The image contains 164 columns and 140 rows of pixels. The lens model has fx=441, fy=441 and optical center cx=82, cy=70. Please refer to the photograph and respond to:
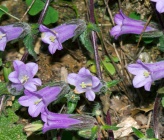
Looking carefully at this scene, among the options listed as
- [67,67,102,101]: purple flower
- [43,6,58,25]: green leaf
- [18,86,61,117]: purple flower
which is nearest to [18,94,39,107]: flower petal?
[18,86,61,117]: purple flower

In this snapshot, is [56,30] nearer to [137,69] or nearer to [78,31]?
[78,31]

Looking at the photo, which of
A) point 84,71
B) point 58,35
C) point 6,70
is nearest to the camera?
→ point 84,71

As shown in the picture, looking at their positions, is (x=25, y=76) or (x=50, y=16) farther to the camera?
(x=50, y=16)

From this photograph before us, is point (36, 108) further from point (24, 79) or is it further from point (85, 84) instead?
point (85, 84)

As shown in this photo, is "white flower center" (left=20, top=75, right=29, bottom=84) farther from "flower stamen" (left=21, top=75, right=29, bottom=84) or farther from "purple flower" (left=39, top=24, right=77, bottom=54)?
"purple flower" (left=39, top=24, right=77, bottom=54)

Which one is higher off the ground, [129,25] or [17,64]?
[129,25]

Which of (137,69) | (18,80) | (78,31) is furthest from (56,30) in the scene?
(137,69)

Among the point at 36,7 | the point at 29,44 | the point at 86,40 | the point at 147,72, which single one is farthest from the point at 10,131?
the point at 147,72
